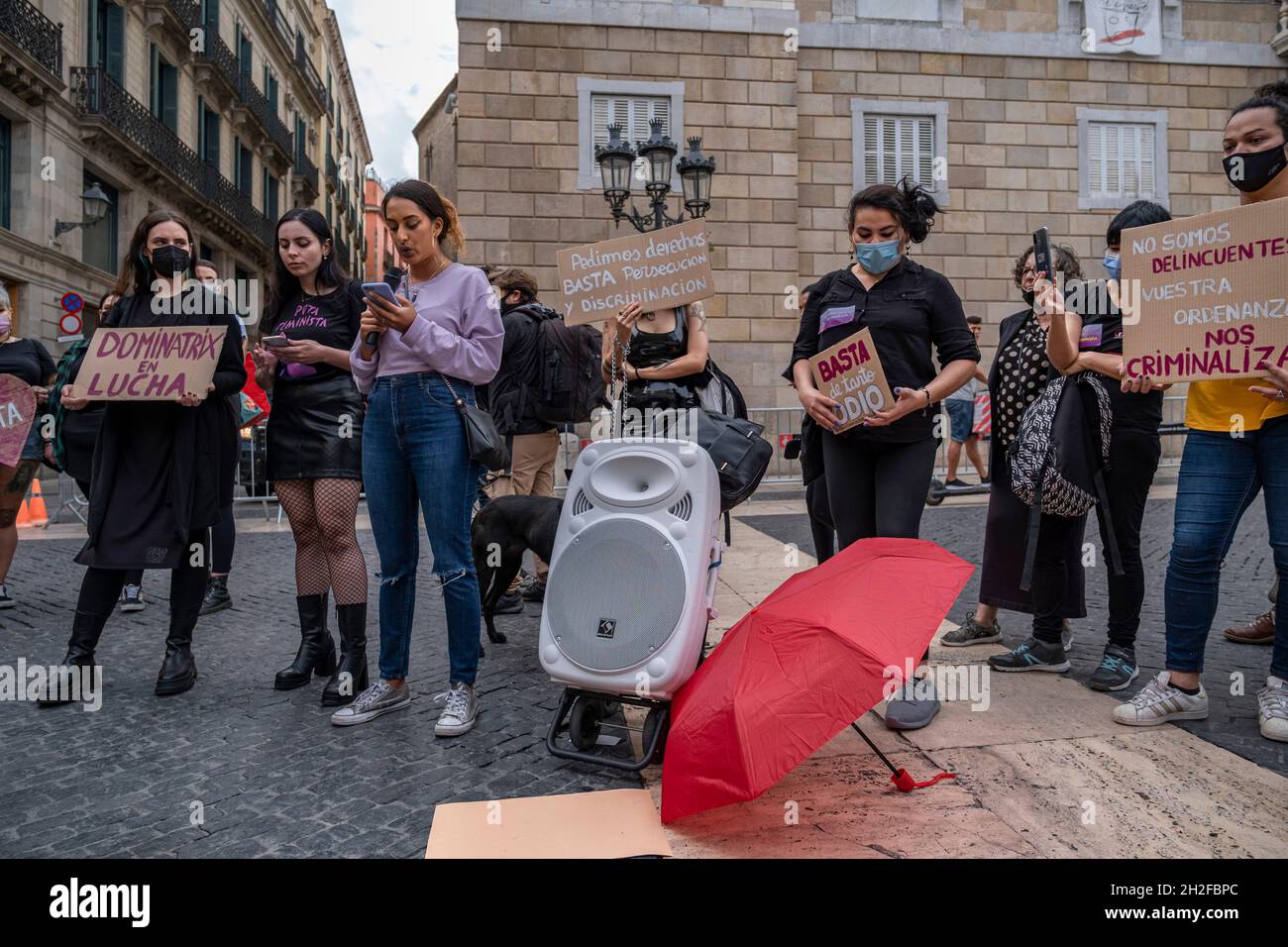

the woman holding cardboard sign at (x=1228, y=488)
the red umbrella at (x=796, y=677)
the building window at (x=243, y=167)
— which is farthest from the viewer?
the building window at (x=243, y=167)

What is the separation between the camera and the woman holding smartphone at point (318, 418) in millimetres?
3590

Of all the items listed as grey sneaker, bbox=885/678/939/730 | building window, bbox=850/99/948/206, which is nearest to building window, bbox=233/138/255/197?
building window, bbox=850/99/948/206

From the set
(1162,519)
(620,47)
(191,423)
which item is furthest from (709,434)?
(620,47)

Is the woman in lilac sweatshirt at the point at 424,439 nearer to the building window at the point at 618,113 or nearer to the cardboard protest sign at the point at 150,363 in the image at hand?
the cardboard protest sign at the point at 150,363

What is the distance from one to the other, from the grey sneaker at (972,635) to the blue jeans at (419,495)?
221 centimetres

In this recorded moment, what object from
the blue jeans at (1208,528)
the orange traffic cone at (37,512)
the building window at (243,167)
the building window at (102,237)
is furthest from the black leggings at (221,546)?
the building window at (243,167)

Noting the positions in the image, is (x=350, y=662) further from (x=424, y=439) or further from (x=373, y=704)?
(x=424, y=439)

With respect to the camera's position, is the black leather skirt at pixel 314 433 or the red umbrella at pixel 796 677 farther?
the black leather skirt at pixel 314 433

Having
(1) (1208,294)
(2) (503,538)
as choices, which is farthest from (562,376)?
(1) (1208,294)

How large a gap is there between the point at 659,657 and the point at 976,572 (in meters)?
3.89

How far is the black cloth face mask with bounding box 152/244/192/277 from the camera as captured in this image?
12.5 feet

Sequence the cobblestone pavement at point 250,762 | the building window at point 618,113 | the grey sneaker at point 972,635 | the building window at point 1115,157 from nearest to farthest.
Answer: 1. the cobblestone pavement at point 250,762
2. the grey sneaker at point 972,635
3. the building window at point 618,113
4. the building window at point 1115,157

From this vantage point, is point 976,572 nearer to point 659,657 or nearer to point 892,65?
point 659,657

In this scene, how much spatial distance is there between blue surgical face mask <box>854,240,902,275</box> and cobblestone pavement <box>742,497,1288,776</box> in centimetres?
184
